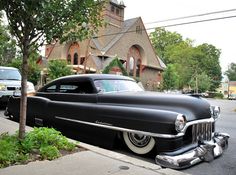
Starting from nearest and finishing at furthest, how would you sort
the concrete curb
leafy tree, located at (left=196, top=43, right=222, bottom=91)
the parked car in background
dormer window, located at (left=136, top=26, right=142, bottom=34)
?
the concrete curb → the parked car in background → dormer window, located at (left=136, top=26, right=142, bottom=34) → leafy tree, located at (left=196, top=43, right=222, bottom=91)

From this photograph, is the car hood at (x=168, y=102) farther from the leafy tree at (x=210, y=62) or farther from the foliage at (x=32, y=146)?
the leafy tree at (x=210, y=62)

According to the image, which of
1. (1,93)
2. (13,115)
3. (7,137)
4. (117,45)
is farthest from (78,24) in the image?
(117,45)

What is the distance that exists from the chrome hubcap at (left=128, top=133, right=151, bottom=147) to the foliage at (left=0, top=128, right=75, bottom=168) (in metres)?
1.05

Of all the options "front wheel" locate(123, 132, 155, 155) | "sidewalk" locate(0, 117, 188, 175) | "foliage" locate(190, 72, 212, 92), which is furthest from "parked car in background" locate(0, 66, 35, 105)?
"foliage" locate(190, 72, 212, 92)

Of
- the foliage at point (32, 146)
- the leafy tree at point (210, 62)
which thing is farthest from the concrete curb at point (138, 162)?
the leafy tree at point (210, 62)

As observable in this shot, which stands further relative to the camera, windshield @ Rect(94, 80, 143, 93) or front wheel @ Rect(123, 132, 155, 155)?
windshield @ Rect(94, 80, 143, 93)

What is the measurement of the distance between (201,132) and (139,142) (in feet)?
3.63

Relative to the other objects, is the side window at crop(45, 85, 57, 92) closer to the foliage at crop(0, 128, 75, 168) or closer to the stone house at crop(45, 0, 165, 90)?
the foliage at crop(0, 128, 75, 168)

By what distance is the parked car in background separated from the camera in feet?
38.4

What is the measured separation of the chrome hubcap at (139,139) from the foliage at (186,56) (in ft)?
220

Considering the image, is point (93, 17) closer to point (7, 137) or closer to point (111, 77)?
point (111, 77)

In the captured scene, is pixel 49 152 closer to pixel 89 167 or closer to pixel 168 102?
pixel 89 167

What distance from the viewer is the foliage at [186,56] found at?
3071 inches

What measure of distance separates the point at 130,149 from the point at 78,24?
2.41 m
